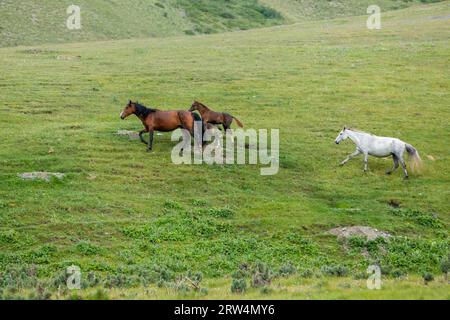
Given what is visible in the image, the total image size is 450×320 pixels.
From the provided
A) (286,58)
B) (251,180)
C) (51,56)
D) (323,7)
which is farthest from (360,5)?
(251,180)

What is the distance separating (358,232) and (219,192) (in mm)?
5725

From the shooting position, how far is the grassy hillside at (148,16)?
72.9 meters

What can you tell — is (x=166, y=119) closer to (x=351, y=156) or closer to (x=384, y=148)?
(x=351, y=156)

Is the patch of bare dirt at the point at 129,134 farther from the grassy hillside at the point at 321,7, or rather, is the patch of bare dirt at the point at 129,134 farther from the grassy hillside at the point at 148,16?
the grassy hillside at the point at 321,7

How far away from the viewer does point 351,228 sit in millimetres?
22875

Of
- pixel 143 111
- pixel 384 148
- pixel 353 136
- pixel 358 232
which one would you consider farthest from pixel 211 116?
pixel 358 232

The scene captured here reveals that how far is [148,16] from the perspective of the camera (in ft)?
284

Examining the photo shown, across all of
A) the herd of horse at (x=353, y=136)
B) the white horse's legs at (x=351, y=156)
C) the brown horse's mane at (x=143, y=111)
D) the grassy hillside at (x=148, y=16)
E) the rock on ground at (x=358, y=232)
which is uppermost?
the grassy hillside at (x=148, y=16)

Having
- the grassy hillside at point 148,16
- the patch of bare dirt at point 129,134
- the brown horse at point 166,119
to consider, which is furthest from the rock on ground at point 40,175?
the grassy hillside at point 148,16

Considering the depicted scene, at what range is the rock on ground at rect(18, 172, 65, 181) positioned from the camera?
25.3 meters

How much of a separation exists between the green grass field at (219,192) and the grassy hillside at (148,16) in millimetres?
24233

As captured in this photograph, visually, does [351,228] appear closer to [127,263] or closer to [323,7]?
[127,263]

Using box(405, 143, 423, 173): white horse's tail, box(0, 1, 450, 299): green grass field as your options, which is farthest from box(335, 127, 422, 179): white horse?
box(0, 1, 450, 299): green grass field

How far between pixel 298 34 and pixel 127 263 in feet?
186
